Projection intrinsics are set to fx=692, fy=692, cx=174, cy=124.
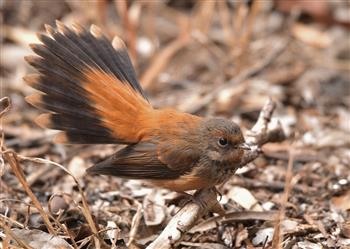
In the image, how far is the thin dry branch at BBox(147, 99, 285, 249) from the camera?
11.7 feet

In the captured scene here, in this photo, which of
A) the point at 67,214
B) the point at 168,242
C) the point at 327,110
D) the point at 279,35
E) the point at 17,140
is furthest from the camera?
the point at 279,35

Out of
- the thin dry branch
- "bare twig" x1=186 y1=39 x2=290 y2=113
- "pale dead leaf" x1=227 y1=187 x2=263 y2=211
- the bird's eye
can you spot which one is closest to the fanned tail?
the bird's eye

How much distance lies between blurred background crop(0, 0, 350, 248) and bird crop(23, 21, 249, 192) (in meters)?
0.35

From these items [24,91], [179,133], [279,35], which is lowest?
[179,133]

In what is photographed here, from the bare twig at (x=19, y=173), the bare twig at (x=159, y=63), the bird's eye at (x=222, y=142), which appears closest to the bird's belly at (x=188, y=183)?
the bird's eye at (x=222, y=142)

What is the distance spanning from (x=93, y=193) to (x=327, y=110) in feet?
8.36

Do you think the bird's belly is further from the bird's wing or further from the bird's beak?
the bird's beak

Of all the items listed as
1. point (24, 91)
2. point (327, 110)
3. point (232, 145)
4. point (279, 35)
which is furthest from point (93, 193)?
point (279, 35)

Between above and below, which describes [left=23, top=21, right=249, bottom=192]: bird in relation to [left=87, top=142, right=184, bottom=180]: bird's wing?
above

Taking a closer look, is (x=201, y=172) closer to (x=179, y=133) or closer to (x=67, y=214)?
(x=179, y=133)

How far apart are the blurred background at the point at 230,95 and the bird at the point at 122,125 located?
35 centimetres

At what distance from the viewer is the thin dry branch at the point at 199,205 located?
3570mm

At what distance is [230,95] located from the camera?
6301 millimetres

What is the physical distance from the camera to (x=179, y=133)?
13.8 feet
